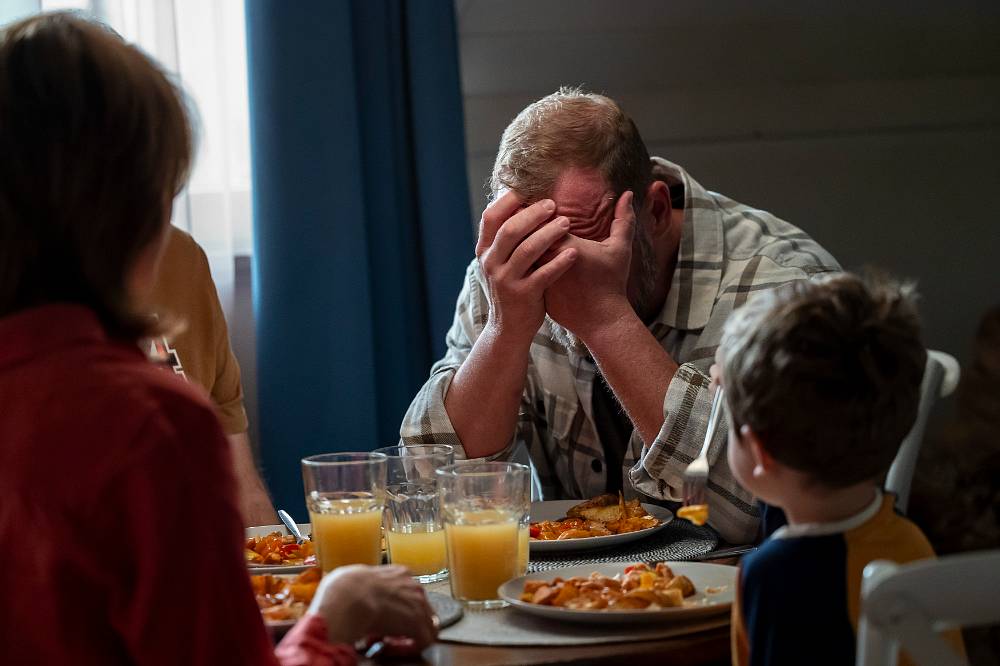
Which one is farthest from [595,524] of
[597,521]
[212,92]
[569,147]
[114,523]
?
[212,92]

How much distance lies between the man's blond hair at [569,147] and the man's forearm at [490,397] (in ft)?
0.76

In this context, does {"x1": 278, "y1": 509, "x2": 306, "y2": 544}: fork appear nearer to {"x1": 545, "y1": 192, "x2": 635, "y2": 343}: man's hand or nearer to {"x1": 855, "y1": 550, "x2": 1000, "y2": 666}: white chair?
{"x1": 545, "y1": 192, "x2": 635, "y2": 343}: man's hand

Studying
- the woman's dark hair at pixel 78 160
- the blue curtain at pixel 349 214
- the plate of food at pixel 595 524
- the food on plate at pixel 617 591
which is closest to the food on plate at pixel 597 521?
the plate of food at pixel 595 524

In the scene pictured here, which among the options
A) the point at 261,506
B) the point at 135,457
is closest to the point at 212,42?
the point at 261,506

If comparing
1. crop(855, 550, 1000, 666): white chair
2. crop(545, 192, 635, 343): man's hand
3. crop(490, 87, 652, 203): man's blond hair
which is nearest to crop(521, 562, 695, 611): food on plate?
crop(855, 550, 1000, 666): white chair

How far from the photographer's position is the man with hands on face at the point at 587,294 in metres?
1.59

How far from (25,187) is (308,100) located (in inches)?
65.8

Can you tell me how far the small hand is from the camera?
35.2 inches

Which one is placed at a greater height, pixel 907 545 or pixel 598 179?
pixel 598 179

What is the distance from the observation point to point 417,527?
1.19m

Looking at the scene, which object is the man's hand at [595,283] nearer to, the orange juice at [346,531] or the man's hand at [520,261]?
the man's hand at [520,261]

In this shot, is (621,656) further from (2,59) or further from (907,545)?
(2,59)

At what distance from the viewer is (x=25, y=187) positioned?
75 cm

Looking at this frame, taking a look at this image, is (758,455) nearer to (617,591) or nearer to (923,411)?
(617,591)
